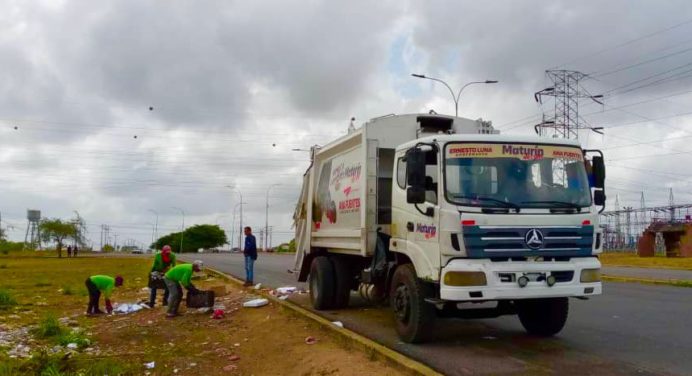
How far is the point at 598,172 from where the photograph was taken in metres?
7.55

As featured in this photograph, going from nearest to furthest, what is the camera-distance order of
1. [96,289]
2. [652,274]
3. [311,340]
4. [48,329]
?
[311,340] < [48,329] < [96,289] < [652,274]

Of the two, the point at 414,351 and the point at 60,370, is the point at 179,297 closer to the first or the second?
the point at 60,370

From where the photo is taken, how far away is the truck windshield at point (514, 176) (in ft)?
23.2

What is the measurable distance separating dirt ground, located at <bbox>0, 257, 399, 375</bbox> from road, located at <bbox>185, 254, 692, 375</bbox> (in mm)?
763

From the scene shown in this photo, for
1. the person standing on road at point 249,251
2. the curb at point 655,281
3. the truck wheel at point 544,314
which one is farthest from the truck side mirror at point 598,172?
the curb at point 655,281

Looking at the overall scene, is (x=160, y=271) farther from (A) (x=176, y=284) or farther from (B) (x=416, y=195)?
(B) (x=416, y=195)

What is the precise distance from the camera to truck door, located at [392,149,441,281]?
7133mm

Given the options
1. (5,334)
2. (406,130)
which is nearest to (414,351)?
(406,130)

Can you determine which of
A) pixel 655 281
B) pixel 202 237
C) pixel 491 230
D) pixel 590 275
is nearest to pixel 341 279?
pixel 491 230

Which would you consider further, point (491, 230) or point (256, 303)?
point (256, 303)

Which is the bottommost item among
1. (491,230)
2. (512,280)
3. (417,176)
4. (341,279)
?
(341,279)

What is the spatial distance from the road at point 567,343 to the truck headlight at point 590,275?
33.6 inches

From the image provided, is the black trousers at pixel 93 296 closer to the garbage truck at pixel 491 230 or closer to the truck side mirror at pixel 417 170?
the garbage truck at pixel 491 230

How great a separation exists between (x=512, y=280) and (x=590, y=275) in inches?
41.4
